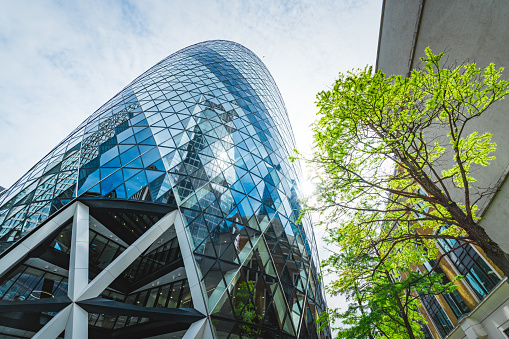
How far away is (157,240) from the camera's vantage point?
35.3 feet

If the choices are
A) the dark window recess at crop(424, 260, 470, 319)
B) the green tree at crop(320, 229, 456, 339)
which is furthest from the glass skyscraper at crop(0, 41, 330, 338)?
the dark window recess at crop(424, 260, 470, 319)

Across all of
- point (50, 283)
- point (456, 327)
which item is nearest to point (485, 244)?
point (456, 327)

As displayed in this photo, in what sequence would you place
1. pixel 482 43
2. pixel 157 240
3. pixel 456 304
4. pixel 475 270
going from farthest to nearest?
pixel 456 304 → pixel 475 270 → pixel 157 240 → pixel 482 43

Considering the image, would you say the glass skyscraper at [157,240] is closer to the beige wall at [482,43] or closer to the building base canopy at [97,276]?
the building base canopy at [97,276]

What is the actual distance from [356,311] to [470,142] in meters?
8.10

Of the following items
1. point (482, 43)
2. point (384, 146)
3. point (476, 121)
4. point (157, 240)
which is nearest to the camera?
point (384, 146)

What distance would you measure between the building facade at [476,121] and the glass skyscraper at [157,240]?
8.23 meters

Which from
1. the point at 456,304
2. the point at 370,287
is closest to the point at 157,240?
the point at 370,287

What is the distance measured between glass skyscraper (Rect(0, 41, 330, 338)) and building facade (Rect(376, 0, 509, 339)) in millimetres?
8229

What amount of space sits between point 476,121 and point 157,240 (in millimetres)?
15152

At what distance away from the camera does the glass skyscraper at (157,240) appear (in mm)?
7566

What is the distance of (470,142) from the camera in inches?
212

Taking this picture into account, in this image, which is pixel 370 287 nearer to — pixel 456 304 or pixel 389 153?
pixel 389 153

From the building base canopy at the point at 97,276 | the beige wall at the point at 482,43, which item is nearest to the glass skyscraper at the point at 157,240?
the building base canopy at the point at 97,276
